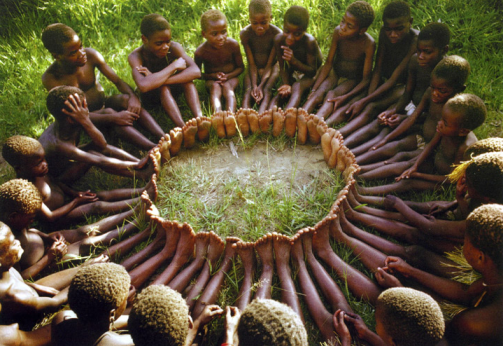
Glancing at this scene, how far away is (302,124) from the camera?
4066 millimetres

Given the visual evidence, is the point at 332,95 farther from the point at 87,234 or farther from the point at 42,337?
the point at 42,337

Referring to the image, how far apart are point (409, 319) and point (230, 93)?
313 cm

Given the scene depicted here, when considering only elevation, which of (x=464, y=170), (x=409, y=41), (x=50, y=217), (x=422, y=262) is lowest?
(x=422, y=262)

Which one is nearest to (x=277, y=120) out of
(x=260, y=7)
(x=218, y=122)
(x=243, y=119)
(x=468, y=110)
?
(x=243, y=119)

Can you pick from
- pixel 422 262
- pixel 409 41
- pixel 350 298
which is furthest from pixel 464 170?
pixel 409 41

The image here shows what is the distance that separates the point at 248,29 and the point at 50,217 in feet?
9.54

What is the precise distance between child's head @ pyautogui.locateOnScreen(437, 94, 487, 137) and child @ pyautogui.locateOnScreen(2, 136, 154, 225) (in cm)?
252

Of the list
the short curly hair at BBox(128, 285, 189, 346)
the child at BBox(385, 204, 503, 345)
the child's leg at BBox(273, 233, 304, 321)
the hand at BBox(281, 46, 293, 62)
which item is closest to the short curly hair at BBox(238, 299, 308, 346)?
the short curly hair at BBox(128, 285, 189, 346)

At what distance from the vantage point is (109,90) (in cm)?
490

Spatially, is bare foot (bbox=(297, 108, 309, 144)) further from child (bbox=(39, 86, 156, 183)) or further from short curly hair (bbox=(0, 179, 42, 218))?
short curly hair (bbox=(0, 179, 42, 218))

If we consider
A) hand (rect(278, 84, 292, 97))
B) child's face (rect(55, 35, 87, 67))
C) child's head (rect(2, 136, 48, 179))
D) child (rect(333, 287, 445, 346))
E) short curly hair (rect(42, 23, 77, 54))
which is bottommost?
child (rect(333, 287, 445, 346))

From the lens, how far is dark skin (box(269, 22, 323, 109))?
445 centimetres

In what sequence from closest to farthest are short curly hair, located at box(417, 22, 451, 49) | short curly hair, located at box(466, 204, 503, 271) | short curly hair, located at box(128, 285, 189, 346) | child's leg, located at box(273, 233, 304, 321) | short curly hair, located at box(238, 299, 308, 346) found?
1. short curly hair, located at box(238, 299, 308, 346)
2. short curly hair, located at box(128, 285, 189, 346)
3. short curly hair, located at box(466, 204, 503, 271)
4. child's leg, located at box(273, 233, 304, 321)
5. short curly hair, located at box(417, 22, 451, 49)

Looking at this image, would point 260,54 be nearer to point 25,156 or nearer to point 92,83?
point 92,83
